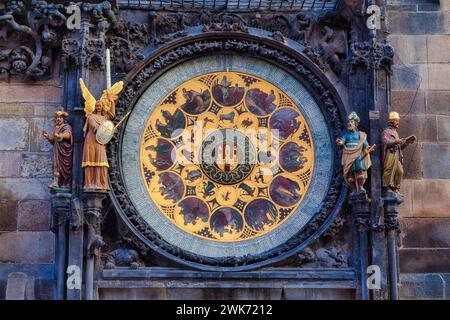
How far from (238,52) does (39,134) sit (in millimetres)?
2925

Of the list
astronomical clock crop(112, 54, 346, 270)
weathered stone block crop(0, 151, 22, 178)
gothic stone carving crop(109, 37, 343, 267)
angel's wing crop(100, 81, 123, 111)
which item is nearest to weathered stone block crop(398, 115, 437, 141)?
gothic stone carving crop(109, 37, 343, 267)

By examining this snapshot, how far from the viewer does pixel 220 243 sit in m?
18.9

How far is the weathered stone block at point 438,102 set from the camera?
64.3ft

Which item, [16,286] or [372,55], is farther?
[372,55]

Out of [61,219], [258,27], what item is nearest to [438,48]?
[258,27]

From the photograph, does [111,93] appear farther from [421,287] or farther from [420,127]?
[421,287]

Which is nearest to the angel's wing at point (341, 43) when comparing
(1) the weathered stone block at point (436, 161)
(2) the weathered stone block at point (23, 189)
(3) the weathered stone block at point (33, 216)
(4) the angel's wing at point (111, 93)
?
(1) the weathered stone block at point (436, 161)

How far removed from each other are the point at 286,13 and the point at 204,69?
1397mm

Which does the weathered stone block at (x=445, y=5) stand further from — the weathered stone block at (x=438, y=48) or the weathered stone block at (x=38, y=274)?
the weathered stone block at (x=38, y=274)

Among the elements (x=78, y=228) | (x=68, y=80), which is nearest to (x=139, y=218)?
(x=78, y=228)

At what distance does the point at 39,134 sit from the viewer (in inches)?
762

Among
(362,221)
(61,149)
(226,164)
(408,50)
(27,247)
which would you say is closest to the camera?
(362,221)

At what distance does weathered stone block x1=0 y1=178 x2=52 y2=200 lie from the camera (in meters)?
19.1

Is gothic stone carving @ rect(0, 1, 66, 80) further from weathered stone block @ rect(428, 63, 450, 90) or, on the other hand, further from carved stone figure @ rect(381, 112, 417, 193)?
weathered stone block @ rect(428, 63, 450, 90)
